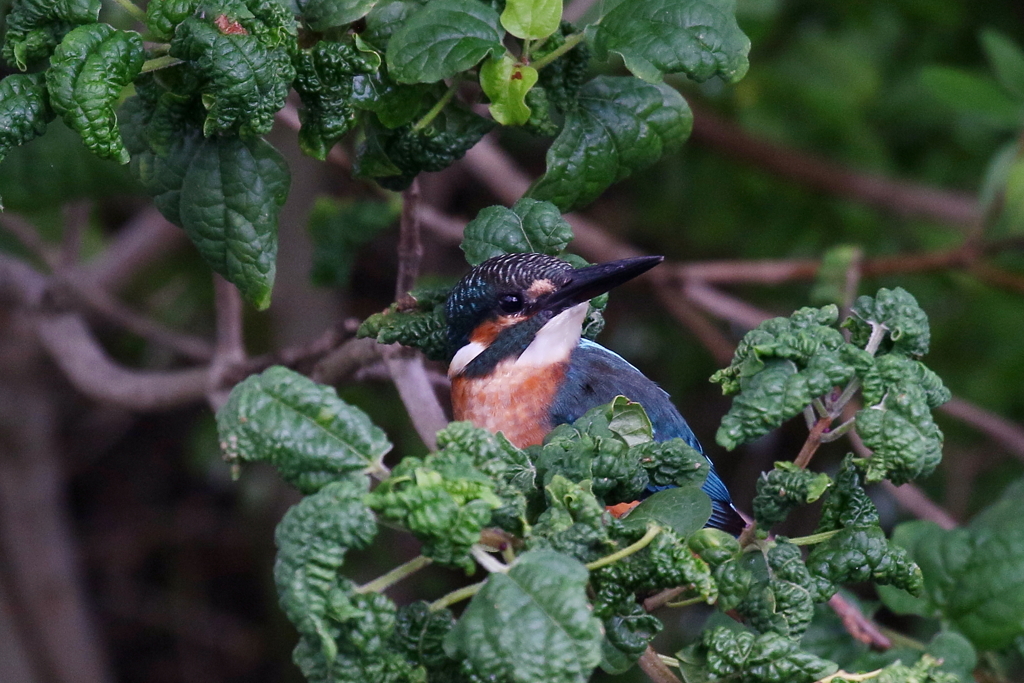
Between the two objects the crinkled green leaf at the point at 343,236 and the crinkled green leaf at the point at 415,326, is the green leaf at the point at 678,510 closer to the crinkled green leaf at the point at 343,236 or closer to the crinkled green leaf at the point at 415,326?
the crinkled green leaf at the point at 415,326

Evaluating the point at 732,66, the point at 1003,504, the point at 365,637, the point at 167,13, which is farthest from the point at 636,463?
the point at 1003,504

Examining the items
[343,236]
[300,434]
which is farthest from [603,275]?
[343,236]

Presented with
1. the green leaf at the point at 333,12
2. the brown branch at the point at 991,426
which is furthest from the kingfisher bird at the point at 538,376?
the brown branch at the point at 991,426

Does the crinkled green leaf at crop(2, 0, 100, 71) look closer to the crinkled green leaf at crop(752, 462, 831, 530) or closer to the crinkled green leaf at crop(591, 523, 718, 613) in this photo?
the crinkled green leaf at crop(591, 523, 718, 613)

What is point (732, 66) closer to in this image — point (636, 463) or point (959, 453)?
point (636, 463)

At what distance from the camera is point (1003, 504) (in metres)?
1.99

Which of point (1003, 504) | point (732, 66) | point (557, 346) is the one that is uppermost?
point (732, 66)

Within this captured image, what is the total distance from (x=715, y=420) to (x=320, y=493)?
3.54 m

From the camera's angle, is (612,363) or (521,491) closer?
(521,491)

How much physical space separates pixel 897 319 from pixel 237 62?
845mm

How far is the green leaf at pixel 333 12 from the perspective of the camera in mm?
1397

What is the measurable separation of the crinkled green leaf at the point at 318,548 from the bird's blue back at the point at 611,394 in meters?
1.06

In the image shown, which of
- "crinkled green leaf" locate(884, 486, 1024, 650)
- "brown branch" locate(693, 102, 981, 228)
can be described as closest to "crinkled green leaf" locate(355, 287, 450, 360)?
"crinkled green leaf" locate(884, 486, 1024, 650)

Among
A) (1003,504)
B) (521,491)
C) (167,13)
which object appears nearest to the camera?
(521,491)
